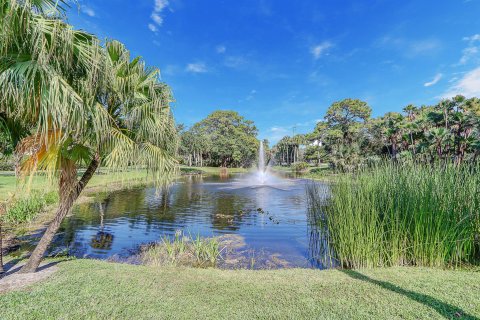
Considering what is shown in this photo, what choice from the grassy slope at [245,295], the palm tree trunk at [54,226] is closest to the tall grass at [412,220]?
the grassy slope at [245,295]

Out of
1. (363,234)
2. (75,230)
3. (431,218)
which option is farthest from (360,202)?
(75,230)

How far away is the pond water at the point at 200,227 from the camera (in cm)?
745

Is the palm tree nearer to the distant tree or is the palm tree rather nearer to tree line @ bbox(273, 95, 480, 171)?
tree line @ bbox(273, 95, 480, 171)

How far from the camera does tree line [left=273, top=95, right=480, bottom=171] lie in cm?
1428

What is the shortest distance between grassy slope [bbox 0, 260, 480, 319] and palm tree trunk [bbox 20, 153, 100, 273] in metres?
0.52

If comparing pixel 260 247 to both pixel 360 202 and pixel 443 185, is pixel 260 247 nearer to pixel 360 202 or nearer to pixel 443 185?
pixel 360 202

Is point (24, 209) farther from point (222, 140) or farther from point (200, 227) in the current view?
point (222, 140)

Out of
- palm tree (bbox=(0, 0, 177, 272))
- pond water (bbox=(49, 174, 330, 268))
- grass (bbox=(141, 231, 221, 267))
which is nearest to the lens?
palm tree (bbox=(0, 0, 177, 272))

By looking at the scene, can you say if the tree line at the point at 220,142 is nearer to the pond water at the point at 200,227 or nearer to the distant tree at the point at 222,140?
the distant tree at the point at 222,140

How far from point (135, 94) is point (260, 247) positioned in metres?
5.99

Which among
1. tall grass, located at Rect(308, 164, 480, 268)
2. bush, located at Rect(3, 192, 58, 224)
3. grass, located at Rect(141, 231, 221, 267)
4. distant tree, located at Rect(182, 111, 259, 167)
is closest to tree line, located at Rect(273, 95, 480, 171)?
tall grass, located at Rect(308, 164, 480, 268)

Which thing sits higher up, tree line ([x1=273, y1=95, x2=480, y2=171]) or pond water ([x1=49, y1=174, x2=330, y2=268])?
tree line ([x1=273, y1=95, x2=480, y2=171])

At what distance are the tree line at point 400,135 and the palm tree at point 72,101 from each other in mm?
5256

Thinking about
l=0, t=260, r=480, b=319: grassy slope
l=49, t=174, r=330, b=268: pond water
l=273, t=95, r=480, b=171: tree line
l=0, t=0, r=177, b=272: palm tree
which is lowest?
l=49, t=174, r=330, b=268: pond water
